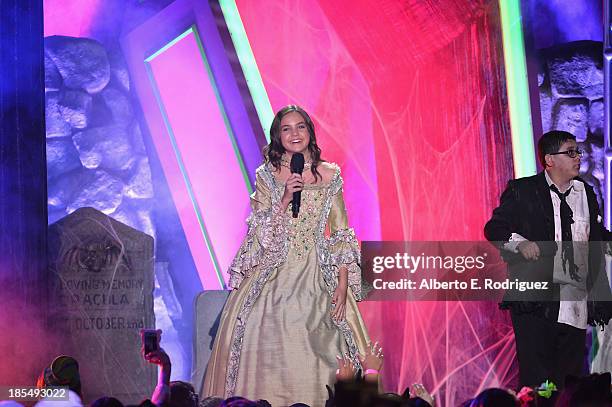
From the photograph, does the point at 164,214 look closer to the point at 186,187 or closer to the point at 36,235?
the point at 186,187

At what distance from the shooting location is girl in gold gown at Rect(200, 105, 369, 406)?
5.02 metres

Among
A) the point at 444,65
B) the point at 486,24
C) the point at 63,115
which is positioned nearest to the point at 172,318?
the point at 63,115

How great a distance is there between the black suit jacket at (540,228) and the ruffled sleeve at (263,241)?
50.4 inches

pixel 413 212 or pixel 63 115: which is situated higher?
pixel 63 115

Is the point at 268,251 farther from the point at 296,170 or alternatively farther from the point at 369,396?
the point at 369,396

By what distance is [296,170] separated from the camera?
5090mm

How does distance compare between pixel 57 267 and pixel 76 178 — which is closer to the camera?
pixel 57 267

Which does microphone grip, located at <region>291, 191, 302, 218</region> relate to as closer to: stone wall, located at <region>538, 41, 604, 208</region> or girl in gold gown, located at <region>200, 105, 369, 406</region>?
girl in gold gown, located at <region>200, 105, 369, 406</region>

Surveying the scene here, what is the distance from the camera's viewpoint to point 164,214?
6715mm

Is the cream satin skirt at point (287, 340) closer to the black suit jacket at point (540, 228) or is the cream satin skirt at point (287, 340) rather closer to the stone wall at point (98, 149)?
the black suit jacket at point (540, 228)

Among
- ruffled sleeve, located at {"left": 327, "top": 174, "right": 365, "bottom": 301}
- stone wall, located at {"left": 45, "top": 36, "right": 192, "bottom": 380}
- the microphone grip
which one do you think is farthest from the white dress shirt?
stone wall, located at {"left": 45, "top": 36, "right": 192, "bottom": 380}

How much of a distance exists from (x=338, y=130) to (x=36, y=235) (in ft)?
7.15

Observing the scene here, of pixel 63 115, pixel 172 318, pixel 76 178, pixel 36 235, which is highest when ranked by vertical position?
pixel 63 115

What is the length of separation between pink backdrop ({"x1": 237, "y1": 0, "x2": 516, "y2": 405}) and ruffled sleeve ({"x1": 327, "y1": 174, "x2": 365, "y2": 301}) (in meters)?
1.38
